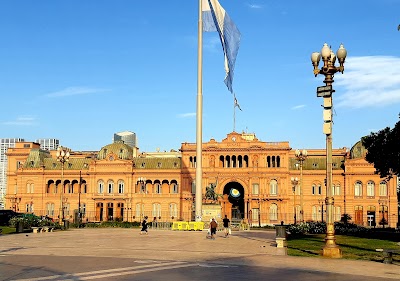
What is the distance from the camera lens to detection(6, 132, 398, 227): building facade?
95.8m

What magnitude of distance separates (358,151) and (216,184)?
26257mm

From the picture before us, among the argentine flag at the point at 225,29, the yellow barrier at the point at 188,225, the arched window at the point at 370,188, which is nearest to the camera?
the argentine flag at the point at 225,29

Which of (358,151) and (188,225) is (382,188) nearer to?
(358,151)

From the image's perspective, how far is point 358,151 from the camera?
97125 millimetres

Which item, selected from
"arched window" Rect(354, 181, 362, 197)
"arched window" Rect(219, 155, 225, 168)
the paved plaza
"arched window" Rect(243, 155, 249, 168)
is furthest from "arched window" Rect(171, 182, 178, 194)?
the paved plaza

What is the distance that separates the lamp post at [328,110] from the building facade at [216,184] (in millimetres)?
68084

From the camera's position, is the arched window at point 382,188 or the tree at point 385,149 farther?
the arched window at point 382,188

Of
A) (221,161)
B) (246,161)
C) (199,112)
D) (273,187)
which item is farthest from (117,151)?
(199,112)

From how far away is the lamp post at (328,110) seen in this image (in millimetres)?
24797

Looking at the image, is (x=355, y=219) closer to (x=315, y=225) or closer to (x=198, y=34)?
(x=315, y=225)

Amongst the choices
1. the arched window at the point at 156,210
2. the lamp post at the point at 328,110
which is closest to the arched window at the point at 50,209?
the arched window at the point at 156,210

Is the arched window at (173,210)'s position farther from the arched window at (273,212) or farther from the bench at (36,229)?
the bench at (36,229)

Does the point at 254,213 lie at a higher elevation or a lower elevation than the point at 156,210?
lower

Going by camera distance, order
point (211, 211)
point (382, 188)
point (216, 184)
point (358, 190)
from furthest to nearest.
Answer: point (216, 184) < point (358, 190) < point (382, 188) < point (211, 211)
